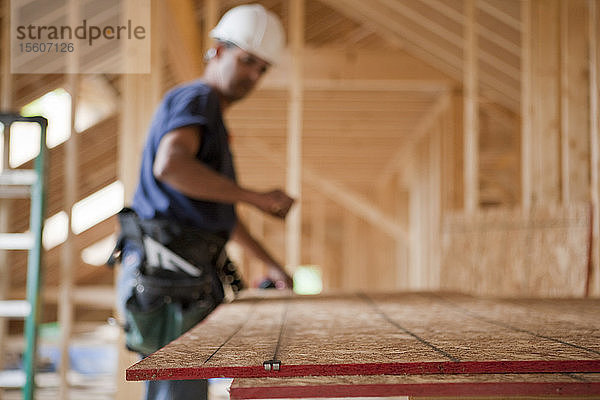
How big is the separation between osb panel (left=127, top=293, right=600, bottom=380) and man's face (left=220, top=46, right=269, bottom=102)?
2.72 ft

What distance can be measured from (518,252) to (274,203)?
178cm

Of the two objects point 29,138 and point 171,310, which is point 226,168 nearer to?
point 171,310

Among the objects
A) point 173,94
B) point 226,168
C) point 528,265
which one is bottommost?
point 528,265

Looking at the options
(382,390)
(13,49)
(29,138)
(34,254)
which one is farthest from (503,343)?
(29,138)

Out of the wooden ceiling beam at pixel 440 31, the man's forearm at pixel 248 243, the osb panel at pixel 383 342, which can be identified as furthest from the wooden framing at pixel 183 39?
the osb panel at pixel 383 342

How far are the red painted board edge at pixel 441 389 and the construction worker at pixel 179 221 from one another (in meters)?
1.10

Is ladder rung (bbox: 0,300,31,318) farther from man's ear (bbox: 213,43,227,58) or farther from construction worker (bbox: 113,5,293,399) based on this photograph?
man's ear (bbox: 213,43,227,58)

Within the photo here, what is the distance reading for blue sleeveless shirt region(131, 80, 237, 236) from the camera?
225 cm

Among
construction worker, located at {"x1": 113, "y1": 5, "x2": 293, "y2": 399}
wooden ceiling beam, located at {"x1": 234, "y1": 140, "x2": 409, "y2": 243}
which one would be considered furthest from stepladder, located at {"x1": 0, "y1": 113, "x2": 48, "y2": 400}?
wooden ceiling beam, located at {"x1": 234, "y1": 140, "x2": 409, "y2": 243}

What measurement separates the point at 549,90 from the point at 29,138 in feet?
25.2

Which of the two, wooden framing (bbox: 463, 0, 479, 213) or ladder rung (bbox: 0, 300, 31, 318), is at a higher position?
wooden framing (bbox: 463, 0, 479, 213)

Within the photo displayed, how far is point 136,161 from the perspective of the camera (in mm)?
3639

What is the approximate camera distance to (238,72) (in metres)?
2.50

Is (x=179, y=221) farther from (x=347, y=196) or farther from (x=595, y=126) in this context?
(x=347, y=196)
